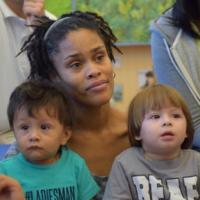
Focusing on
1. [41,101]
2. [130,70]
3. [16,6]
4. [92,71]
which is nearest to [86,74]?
[92,71]

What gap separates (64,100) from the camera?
1050 mm

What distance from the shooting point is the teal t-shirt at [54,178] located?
98 centimetres

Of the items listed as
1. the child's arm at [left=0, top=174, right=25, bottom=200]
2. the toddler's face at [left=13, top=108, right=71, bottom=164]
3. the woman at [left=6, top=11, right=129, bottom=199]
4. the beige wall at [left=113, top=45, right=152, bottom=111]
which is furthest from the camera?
the beige wall at [left=113, top=45, right=152, bottom=111]

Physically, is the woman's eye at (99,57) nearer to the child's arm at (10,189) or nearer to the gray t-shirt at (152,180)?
the gray t-shirt at (152,180)

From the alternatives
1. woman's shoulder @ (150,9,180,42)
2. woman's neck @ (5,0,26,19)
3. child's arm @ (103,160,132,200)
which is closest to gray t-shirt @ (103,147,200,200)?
child's arm @ (103,160,132,200)

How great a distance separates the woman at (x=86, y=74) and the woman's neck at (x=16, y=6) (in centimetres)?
54

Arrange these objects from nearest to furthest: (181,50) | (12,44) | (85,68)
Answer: (85,68) → (181,50) → (12,44)

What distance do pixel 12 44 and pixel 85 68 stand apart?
69cm

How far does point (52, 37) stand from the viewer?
3.81 feet

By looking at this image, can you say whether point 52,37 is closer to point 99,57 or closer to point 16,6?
point 99,57

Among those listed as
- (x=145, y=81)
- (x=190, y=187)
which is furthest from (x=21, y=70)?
(x=145, y=81)

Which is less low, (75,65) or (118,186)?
(75,65)

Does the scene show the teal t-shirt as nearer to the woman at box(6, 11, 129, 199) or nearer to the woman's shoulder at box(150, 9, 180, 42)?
the woman at box(6, 11, 129, 199)

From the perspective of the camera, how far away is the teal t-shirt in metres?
0.98
